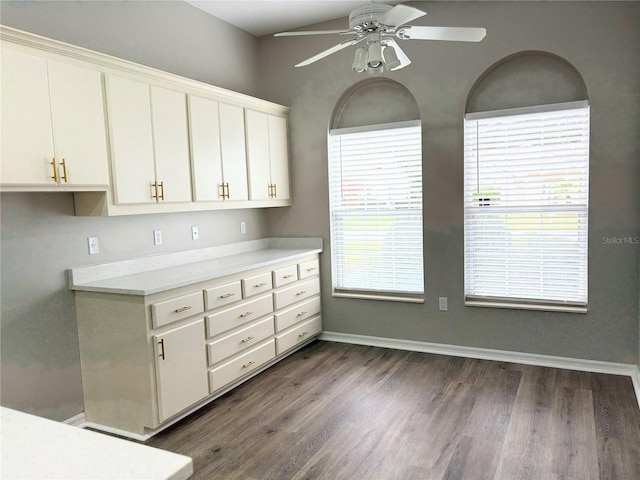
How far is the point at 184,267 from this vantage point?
12.2 feet

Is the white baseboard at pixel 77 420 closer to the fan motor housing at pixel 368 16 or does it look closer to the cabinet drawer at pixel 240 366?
the cabinet drawer at pixel 240 366

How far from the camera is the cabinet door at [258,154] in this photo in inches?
167

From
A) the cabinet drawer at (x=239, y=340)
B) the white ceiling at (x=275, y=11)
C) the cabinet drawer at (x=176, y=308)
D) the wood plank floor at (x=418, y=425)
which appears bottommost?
the wood plank floor at (x=418, y=425)

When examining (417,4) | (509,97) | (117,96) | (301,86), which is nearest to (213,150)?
(117,96)

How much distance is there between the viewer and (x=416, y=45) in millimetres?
4137

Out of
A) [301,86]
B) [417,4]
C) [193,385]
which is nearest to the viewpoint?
[193,385]

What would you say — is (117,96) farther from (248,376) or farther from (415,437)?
(415,437)

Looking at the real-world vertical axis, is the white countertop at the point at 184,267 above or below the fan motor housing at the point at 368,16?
below

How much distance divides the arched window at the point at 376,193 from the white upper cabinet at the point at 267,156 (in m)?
0.46

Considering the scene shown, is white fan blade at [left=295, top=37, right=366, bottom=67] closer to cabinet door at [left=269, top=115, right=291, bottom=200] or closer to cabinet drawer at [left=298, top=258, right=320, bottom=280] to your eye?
cabinet door at [left=269, top=115, right=291, bottom=200]

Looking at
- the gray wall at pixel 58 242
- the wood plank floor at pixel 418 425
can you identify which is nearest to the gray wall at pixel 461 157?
the wood plank floor at pixel 418 425

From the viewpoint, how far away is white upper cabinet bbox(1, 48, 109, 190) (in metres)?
2.46

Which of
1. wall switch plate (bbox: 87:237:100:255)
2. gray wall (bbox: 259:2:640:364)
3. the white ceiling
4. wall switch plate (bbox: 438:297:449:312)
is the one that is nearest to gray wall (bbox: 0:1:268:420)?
wall switch plate (bbox: 87:237:100:255)

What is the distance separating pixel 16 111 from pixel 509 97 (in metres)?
3.36
